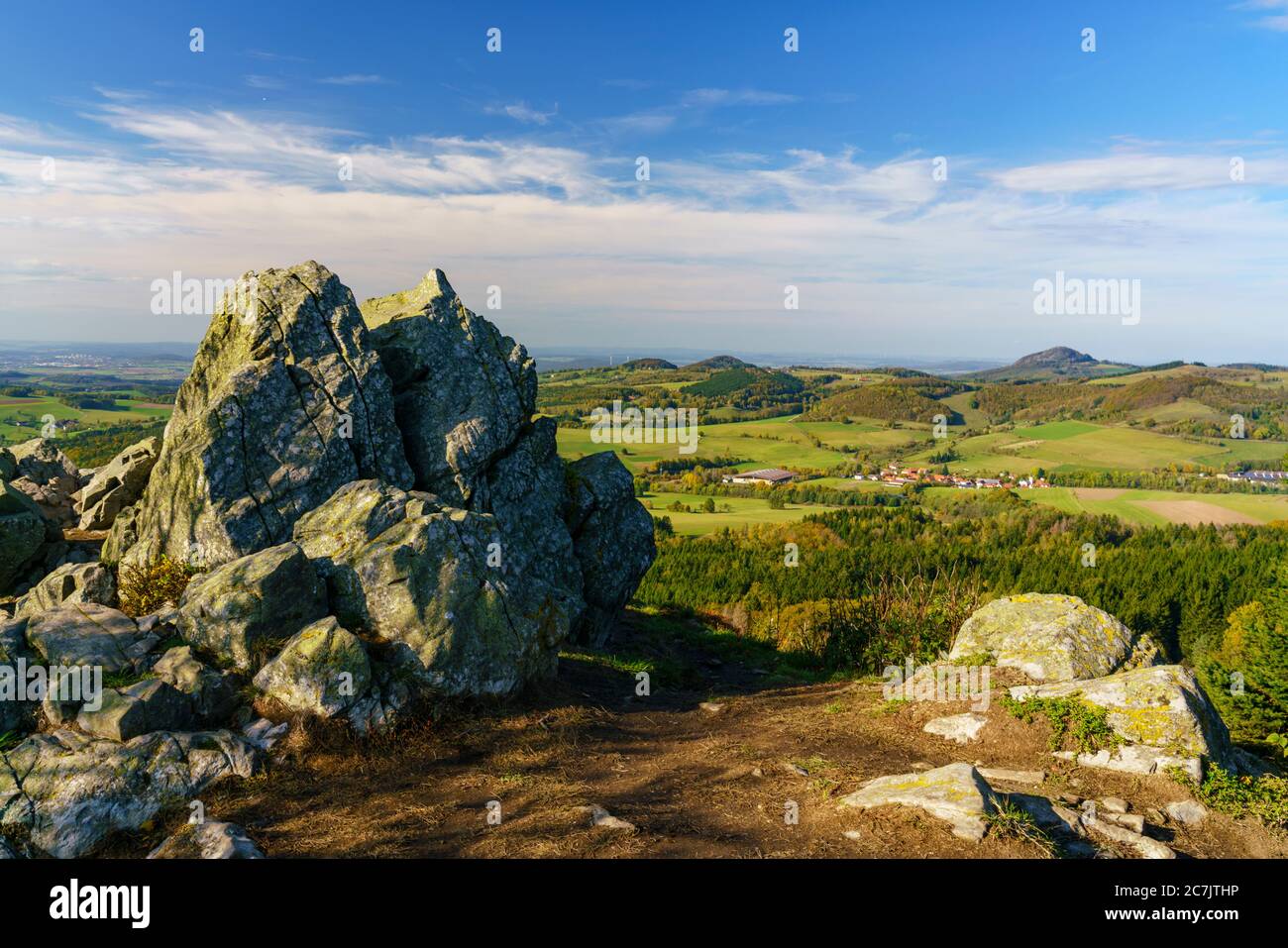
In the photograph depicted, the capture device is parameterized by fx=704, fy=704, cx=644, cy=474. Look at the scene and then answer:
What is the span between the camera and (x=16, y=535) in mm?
17234

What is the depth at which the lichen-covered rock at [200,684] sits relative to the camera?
11156mm

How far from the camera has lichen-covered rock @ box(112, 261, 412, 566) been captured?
16.0 meters

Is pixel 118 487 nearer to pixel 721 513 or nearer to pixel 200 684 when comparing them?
pixel 200 684

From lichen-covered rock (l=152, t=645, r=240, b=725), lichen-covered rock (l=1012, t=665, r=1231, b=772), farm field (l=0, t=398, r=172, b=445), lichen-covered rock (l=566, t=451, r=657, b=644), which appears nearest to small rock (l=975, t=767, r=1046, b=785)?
lichen-covered rock (l=1012, t=665, r=1231, b=772)

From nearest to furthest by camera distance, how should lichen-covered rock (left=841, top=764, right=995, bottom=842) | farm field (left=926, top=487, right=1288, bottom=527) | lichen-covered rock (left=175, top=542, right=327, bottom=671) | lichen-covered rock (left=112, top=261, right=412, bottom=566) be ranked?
lichen-covered rock (left=841, top=764, right=995, bottom=842)
lichen-covered rock (left=175, top=542, right=327, bottom=671)
lichen-covered rock (left=112, top=261, right=412, bottom=566)
farm field (left=926, top=487, right=1288, bottom=527)

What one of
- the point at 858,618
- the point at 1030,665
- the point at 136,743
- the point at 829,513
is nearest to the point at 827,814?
the point at 1030,665

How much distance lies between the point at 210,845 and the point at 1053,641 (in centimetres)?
1552

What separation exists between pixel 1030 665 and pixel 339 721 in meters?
13.6

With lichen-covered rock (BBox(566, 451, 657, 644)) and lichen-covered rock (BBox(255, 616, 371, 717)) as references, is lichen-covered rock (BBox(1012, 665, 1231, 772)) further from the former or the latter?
lichen-covered rock (BBox(566, 451, 657, 644))

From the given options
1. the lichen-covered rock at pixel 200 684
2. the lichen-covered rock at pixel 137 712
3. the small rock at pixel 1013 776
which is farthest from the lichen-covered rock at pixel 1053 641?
the lichen-covered rock at pixel 137 712

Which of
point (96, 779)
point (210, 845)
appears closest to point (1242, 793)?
point (210, 845)

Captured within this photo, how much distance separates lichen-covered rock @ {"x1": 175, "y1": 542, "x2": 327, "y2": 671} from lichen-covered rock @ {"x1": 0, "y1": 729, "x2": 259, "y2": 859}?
6.26ft

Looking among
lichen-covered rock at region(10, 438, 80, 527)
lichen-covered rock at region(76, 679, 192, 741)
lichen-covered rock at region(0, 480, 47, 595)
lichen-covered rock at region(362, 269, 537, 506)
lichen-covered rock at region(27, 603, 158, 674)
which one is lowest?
lichen-covered rock at region(76, 679, 192, 741)
